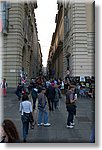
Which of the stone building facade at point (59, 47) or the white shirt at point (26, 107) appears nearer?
the white shirt at point (26, 107)

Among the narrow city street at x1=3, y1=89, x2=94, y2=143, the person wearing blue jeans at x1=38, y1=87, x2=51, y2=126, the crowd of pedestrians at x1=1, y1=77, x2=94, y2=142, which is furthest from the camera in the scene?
the person wearing blue jeans at x1=38, y1=87, x2=51, y2=126

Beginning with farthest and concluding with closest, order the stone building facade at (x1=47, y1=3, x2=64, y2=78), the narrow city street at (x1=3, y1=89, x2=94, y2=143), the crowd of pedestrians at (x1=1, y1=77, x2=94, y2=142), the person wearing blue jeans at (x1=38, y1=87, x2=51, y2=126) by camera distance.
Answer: the stone building facade at (x1=47, y1=3, x2=64, y2=78)
the person wearing blue jeans at (x1=38, y1=87, x2=51, y2=126)
the crowd of pedestrians at (x1=1, y1=77, x2=94, y2=142)
the narrow city street at (x1=3, y1=89, x2=94, y2=143)

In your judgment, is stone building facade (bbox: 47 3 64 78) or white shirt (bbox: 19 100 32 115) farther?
stone building facade (bbox: 47 3 64 78)

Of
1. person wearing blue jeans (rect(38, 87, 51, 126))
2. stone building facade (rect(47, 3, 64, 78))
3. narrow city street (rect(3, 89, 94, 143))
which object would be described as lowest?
narrow city street (rect(3, 89, 94, 143))

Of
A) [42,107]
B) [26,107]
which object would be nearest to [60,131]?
[42,107]

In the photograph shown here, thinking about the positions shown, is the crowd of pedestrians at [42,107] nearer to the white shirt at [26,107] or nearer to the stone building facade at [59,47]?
the white shirt at [26,107]

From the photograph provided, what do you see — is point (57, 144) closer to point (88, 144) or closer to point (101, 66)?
point (88, 144)

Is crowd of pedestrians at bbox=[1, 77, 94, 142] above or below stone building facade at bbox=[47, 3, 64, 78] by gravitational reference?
below

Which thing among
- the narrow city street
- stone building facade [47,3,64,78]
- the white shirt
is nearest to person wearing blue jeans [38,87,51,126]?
the narrow city street

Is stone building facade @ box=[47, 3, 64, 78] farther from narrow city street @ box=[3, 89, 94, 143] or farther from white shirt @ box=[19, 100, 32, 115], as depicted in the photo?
white shirt @ box=[19, 100, 32, 115]

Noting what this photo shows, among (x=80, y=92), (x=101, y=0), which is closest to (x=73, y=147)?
(x=101, y=0)

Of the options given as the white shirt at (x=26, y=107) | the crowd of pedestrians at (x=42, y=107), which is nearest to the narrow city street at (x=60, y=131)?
the crowd of pedestrians at (x=42, y=107)

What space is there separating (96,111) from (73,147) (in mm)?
829

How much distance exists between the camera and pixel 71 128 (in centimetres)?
942
